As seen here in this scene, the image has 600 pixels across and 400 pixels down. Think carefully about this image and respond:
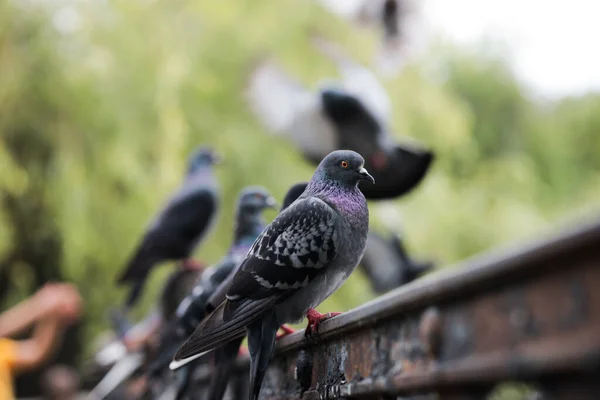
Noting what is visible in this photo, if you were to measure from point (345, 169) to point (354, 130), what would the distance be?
2026 mm

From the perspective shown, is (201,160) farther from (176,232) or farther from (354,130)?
(354,130)

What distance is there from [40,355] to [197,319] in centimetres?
285

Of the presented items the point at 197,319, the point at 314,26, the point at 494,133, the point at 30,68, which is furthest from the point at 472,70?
the point at 197,319

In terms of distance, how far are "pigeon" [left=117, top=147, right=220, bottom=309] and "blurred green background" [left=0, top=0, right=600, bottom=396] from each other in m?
2.58

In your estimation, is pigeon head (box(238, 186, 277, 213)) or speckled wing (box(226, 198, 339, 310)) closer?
speckled wing (box(226, 198, 339, 310))

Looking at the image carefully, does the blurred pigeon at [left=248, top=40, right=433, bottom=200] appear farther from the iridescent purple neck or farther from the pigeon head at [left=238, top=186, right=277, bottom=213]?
the iridescent purple neck

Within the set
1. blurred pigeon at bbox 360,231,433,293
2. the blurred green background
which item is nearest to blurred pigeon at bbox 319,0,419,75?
the blurred green background

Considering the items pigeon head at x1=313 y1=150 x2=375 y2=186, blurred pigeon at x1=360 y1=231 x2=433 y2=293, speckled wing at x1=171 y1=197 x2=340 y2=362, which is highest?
blurred pigeon at x1=360 y1=231 x2=433 y2=293

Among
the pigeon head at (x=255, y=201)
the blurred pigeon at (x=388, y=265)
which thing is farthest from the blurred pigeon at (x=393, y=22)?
the pigeon head at (x=255, y=201)

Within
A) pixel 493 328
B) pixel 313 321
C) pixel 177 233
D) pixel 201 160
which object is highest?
pixel 201 160

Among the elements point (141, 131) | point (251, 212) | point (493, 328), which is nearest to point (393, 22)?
point (141, 131)

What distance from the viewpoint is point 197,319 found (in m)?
2.34

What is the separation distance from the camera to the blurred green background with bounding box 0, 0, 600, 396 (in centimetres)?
676

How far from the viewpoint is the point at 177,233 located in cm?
355
